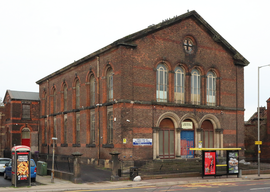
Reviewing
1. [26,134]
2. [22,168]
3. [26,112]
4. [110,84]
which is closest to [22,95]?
[26,112]

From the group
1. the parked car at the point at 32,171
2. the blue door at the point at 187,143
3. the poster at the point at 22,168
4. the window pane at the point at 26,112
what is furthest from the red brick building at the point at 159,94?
the window pane at the point at 26,112

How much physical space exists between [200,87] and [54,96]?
799 inches

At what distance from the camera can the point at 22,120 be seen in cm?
4878

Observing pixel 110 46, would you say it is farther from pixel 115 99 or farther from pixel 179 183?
pixel 179 183

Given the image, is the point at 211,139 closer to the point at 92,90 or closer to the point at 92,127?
the point at 92,127

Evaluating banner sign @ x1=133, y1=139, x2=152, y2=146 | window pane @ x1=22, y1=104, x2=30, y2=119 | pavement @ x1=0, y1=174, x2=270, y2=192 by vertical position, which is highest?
window pane @ x1=22, y1=104, x2=30, y2=119

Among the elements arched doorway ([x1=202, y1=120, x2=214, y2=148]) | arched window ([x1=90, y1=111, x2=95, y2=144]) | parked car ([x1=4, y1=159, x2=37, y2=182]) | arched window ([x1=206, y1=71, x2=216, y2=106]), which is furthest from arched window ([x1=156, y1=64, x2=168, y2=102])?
parked car ([x1=4, y1=159, x2=37, y2=182])

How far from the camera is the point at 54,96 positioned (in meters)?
45.4

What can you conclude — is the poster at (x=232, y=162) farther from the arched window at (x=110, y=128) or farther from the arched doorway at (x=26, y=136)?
the arched doorway at (x=26, y=136)

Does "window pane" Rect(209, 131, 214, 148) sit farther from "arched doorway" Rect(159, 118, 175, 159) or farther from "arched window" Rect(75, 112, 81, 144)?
"arched window" Rect(75, 112, 81, 144)

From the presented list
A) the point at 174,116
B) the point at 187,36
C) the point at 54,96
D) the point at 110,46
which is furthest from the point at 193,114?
the point at 54,96

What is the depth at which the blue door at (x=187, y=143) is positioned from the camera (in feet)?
107

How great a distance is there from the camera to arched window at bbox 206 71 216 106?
1385 inches

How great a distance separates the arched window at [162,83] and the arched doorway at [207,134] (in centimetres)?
566
